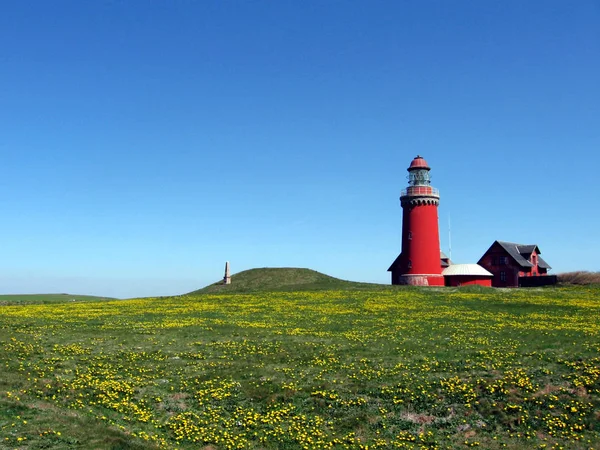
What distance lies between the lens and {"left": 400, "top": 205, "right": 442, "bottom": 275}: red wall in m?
76.8

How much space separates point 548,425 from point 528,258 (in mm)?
84034

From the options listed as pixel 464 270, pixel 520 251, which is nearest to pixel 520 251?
pixel 520 251

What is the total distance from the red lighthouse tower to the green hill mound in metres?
6.47

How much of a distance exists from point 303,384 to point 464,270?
65978mm

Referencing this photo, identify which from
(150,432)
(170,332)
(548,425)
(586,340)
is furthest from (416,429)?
(170,332)

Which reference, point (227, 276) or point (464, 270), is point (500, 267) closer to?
point (464, 270)

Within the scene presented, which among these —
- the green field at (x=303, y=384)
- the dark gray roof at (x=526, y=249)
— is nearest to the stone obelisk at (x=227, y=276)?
the green field at (x=303, y=384)

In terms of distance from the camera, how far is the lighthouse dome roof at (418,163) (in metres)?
79.2

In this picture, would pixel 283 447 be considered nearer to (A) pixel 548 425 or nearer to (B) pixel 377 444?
(B) pixel 377 444

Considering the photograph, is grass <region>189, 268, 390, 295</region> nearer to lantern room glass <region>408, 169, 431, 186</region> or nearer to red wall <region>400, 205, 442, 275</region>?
red wall <region>400, 205, 442, 275</region>

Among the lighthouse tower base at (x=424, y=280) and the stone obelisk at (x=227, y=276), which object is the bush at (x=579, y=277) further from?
the stone obelisk at (x=227, y=276)

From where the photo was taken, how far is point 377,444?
63.6 ft

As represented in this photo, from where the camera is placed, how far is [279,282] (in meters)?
86.0

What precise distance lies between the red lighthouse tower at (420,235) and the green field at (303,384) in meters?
34.6
